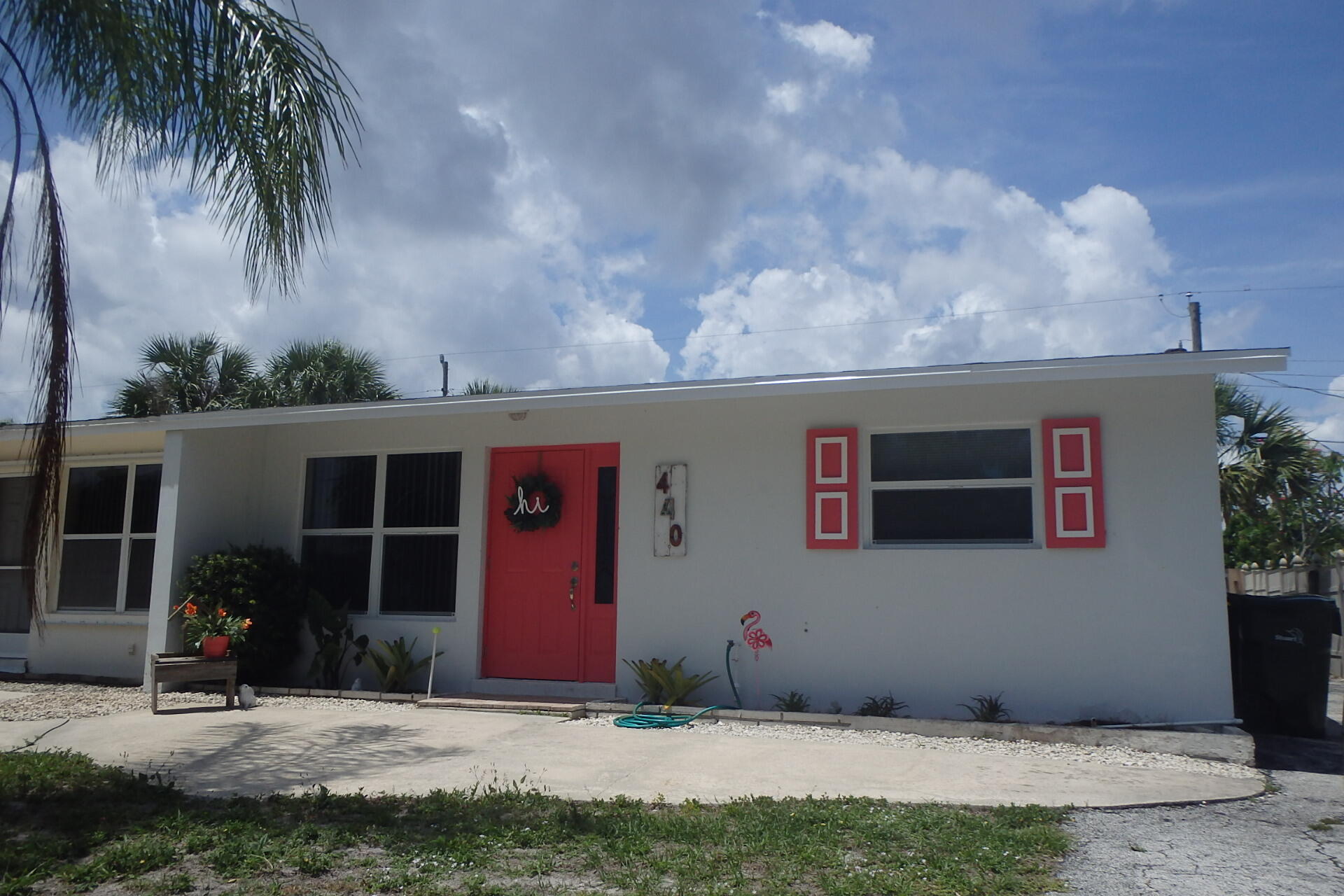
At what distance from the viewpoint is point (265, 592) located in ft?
32.3

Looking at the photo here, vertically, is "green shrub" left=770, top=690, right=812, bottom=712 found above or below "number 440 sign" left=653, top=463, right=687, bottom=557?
below

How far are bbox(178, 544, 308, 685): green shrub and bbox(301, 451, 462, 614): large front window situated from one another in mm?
507

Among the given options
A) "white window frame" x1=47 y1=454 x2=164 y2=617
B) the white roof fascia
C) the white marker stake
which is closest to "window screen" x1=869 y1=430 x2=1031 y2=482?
the white roof fascia

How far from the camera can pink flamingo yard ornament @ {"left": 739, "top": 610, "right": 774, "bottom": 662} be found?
8.72 meters

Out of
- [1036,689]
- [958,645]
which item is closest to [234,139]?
[958,645]

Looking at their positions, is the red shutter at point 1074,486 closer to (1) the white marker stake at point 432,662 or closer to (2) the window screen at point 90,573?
(1) the white marker stake at point 432,662

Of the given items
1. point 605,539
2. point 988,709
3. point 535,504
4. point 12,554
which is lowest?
point 988,709

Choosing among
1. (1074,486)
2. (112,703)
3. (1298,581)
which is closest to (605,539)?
(1074,486)

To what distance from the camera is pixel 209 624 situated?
9445mm

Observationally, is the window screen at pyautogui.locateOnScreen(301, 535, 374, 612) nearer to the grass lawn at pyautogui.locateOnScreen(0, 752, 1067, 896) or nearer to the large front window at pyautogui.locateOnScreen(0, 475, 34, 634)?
the large front window at pyautogui.locateOnScreen(0, 475, 34, 634)

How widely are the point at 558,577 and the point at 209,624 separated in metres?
3.28

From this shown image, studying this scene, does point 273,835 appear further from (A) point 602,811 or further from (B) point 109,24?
(B) point 109,24

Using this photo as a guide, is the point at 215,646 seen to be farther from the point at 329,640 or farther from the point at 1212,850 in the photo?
the point at 1212,850

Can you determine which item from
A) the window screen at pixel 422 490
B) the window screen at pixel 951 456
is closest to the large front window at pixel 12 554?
the window screen at pixel 422 490
